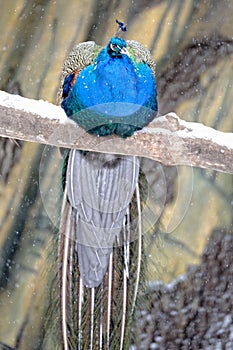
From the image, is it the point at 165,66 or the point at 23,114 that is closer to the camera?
the point at 23,114

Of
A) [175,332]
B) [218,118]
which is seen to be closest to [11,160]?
[218,118]

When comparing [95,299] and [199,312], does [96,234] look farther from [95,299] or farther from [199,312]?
[199,312]

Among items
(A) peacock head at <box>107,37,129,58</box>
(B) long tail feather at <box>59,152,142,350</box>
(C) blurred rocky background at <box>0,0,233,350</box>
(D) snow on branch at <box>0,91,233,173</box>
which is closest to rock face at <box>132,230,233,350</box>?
(C) blurred rocky background at <box>0,0,233,350</box>

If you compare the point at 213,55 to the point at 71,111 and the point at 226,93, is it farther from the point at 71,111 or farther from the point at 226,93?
the point at 71,111

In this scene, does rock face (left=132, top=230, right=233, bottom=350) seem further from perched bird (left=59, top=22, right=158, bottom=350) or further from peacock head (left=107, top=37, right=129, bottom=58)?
peacock head (left=107, top=37, right=129, bottom=58)

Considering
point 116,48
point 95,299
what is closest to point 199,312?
point 95,299

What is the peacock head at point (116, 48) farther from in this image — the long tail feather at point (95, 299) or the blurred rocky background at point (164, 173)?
the blurred rocky background at point (164, 173)

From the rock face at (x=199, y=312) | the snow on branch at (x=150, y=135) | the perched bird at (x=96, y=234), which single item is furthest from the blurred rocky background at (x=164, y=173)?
the snow on branch at (x=150, y=135)
